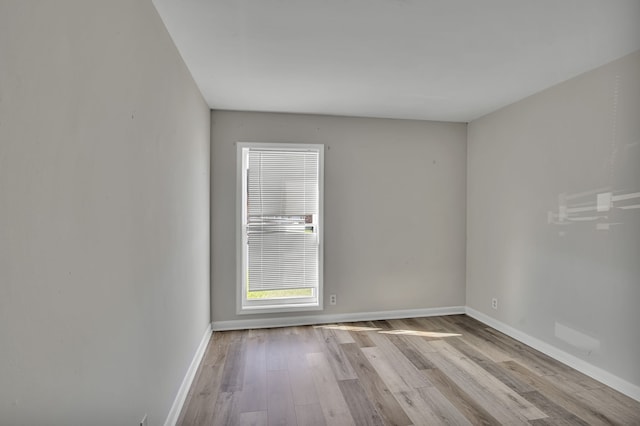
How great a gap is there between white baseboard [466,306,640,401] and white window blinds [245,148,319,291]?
212 cm

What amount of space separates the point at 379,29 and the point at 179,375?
2.63 meters

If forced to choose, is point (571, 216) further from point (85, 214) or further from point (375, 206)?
point (85, 214)

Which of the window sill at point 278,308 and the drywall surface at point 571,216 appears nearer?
the drywall surface at point 571,216

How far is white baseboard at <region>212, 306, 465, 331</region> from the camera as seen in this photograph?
141 inches

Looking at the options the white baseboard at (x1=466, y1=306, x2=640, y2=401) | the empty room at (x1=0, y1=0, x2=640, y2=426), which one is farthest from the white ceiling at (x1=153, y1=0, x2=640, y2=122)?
the white baseboard at (x1=466, y1=306, x2=640, y2=401)

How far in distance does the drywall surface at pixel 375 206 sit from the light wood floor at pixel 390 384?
611mm

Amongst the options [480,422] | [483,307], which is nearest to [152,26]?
[480,422]

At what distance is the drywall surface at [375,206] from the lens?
11.7 ft

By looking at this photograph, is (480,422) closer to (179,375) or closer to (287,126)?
(179,375)

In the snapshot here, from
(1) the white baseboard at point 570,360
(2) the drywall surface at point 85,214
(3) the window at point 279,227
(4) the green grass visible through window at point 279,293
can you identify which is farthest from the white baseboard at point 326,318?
(2) the drywall surface at point 85,214

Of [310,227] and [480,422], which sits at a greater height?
[310,227]

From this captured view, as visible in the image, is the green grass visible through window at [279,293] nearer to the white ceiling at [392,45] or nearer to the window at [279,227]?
the window at [279,227]

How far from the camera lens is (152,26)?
1.68 metres

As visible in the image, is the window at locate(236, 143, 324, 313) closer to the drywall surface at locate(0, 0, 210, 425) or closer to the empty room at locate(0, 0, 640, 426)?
the empty room at locate(0, 0, 640, 426)
